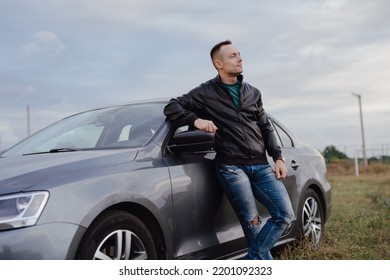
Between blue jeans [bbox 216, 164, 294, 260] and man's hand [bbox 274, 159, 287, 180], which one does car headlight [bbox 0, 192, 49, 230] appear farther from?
man's hand [bbox 274, 159, 287, 180]

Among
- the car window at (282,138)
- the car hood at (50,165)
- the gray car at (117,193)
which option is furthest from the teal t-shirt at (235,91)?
the car window at (282,138)

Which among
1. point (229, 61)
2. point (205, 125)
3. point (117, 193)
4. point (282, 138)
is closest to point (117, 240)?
point (117, 193)

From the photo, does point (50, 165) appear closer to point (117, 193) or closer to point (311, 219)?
point (117, 193)

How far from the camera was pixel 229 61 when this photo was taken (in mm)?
3832

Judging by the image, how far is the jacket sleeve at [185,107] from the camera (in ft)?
11.8

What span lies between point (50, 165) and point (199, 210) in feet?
3.59

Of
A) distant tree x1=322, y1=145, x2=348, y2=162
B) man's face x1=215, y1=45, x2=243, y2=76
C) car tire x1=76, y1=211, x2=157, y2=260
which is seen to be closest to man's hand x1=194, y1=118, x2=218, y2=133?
man's face x1=215, y1=45, x2=243, y2=76

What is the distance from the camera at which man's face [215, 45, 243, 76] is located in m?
3.82

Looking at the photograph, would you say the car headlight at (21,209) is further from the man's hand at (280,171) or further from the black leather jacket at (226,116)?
the man's hand at (280,171)
